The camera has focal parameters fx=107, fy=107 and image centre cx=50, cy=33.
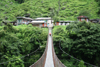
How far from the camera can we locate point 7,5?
40688 mm

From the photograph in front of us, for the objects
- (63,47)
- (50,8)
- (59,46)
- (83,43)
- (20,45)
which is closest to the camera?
(83,43)

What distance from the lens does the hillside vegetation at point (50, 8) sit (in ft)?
112

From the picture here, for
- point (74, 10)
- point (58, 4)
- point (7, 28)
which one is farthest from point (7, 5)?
point (7, 28)

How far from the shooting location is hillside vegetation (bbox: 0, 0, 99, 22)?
34188 millimetres

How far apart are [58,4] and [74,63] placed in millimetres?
36402

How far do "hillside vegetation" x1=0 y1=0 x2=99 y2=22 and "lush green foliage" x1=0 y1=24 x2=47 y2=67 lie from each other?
16.3 meters

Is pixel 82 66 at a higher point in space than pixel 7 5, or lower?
lower

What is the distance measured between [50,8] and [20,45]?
28.6 meters

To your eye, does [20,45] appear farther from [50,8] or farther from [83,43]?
[50,8]

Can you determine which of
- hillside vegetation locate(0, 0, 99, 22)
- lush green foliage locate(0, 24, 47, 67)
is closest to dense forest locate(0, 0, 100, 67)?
lush green foliage locate(0, 24, 47, 67)

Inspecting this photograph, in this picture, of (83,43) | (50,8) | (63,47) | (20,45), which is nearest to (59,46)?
(63,47)

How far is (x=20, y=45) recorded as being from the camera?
15.5m

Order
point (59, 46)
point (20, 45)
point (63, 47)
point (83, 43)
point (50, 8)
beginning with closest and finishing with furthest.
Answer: point (83, 43) < point (63, 47) < point (59, 46) < point (20, 45) < point (50, 8)

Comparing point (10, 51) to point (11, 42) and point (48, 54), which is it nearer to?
point (11, 42)
